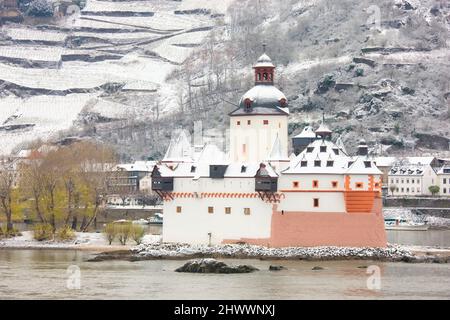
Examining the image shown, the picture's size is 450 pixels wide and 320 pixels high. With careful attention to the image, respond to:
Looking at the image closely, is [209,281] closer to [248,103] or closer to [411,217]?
[248,103]

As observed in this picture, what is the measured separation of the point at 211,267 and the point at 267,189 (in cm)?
1140

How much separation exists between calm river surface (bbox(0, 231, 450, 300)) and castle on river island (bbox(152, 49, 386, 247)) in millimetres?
4106

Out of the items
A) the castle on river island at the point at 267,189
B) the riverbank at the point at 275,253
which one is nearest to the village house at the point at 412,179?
the castle on river island at the point at 267,189

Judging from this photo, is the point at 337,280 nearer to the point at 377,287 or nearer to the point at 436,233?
the point at 377,287

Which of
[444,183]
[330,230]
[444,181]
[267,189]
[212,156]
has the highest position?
[444,181]

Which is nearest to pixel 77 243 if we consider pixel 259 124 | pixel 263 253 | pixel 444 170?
pixel 259 124

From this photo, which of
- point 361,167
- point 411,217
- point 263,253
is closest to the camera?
point 263,253

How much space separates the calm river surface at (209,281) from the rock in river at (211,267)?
939 mm

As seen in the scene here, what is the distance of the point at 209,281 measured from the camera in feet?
310
